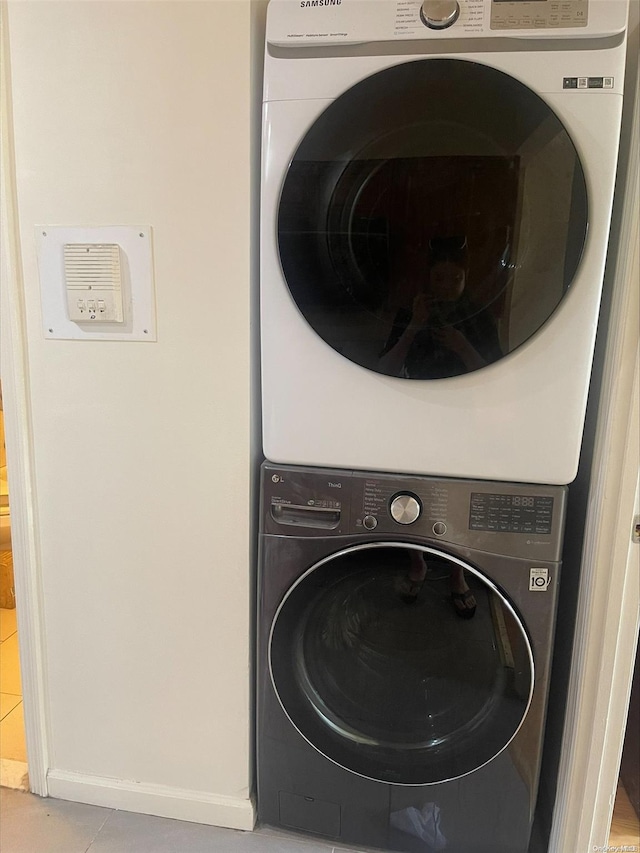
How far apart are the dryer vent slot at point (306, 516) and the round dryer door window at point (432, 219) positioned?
317mm

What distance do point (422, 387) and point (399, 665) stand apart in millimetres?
603

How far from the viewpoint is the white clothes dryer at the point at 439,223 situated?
112 cm

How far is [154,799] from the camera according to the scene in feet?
5.09

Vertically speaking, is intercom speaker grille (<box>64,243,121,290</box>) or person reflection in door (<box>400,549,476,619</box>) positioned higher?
intercom speaker grille (<box>64,243,121,290</box>)

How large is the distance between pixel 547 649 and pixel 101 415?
1061 mm

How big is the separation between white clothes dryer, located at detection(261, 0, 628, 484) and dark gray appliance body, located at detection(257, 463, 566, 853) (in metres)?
0.10

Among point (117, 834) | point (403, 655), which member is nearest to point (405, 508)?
point (403, 655)

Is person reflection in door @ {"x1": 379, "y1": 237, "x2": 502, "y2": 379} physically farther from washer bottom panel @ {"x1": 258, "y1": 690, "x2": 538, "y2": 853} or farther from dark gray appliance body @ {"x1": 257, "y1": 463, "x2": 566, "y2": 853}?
washer bottom panel @ {"x1": 258, "y1": 690, "x2": 538, "y2": 853}

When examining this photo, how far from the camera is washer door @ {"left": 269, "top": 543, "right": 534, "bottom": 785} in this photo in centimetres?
129

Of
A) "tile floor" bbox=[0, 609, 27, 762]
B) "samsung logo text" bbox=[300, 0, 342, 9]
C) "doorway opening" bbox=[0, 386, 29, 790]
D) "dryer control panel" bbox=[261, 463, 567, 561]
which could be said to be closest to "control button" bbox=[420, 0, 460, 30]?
"samsung logo text" bbox=[300, 0, 342, 9]

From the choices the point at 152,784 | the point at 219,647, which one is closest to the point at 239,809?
the point at 152,784

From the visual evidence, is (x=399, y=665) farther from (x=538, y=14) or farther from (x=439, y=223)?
(x=538, y=14)

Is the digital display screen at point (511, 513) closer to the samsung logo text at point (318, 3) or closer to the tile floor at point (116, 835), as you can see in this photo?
the tile floor at point (116, 835)

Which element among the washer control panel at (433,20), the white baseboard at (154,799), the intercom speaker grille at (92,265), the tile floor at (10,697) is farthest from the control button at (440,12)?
the tile floor at (10,697)
